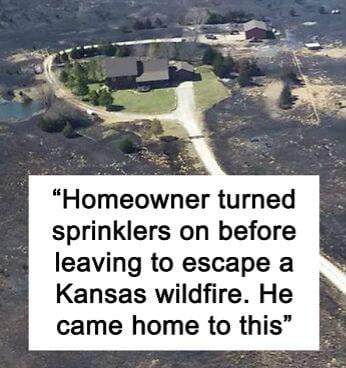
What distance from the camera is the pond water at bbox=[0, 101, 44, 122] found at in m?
71.6

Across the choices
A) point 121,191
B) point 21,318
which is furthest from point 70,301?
point 21,318

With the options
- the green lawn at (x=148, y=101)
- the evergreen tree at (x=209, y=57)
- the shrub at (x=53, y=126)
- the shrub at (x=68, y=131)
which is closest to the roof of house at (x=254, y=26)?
the evergreen tree at (x=209, y=57)

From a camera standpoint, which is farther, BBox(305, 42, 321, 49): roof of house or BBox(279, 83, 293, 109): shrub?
BBox(305, 42, 321, 49): roof of house

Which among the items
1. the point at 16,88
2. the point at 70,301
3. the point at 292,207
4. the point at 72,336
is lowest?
the point at 16,88

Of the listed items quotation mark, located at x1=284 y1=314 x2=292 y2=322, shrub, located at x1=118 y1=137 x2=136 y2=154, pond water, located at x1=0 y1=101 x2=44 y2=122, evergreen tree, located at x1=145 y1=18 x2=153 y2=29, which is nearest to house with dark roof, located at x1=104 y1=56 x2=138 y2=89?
pond water, located at x1=0 y1=101 x2=44 y2=122

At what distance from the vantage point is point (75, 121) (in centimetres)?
6856

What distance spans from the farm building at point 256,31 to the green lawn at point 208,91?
1509 cm

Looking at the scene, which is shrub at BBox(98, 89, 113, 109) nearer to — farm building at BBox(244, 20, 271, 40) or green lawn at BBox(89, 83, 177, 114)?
green lawn at BBox(89, 83, 177, 114)

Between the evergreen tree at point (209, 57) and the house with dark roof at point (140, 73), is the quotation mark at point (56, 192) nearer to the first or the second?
the house with dark roof at point (140, 73)

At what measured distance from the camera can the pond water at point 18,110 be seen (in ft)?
235

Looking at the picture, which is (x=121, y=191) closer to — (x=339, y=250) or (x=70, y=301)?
(x=70, y=301)

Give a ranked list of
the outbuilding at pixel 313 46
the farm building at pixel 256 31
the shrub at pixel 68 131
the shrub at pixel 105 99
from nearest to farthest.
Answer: the shrub at pixel 68 131
the shrub at pixel 105 99
the outbuilding at pixel 313 46
the farm building at pixel 256 31

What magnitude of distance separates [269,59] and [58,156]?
3803cm

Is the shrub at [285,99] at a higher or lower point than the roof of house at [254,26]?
lower
